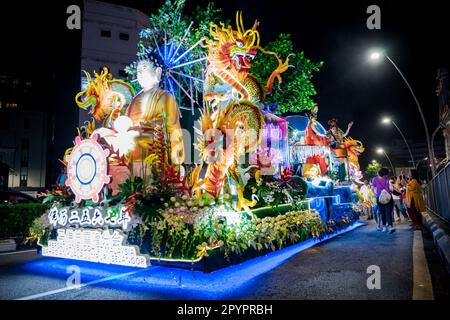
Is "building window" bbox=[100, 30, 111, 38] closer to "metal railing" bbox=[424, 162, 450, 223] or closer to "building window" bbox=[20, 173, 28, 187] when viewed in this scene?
"building window" bbox=[20, 173, 28, 187]

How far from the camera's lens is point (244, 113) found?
6727 millimetres

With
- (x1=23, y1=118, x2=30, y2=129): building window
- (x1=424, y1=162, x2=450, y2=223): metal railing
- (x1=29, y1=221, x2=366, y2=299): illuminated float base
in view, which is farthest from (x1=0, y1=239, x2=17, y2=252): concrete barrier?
(x1=23, y1=118, x2=30, y2=129): building window

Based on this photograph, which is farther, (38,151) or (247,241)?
(38,151)

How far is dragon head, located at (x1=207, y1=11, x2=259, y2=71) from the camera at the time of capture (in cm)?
748

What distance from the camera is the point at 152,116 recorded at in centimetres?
672

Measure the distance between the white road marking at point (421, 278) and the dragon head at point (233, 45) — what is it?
5656mm

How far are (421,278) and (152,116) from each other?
5.72m

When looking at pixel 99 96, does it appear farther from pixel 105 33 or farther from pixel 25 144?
pixel 25 144

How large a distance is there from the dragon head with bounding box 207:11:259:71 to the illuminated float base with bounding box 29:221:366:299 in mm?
4698

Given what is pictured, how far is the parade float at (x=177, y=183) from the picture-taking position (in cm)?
477

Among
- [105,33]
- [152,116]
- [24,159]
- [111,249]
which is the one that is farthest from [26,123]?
[111,249]
